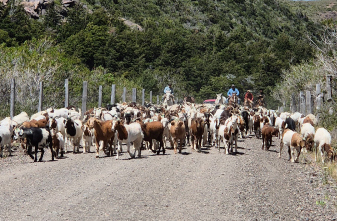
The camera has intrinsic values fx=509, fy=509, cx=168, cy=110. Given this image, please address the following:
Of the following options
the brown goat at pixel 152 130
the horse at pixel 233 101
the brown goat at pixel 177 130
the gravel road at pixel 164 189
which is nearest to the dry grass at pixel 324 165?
the gravel road at pixel 164 189

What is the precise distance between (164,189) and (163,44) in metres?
70.9

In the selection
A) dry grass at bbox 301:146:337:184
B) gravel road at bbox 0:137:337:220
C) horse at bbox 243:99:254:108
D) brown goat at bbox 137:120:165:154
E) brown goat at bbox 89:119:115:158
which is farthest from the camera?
horse at bbox 243:99:254:108

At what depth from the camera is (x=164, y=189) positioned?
10883 millimetres

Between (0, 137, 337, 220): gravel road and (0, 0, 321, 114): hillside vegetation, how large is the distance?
38.5m

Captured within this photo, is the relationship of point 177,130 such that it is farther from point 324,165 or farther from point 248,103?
point 248,103

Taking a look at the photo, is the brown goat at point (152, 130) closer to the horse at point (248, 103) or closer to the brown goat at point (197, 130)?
the brown goat at point (197, 130)

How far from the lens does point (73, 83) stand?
3259 centimetres

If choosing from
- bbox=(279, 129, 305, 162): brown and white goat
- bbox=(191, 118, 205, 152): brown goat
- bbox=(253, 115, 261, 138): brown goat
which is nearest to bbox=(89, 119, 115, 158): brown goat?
bbox=(191, 118, 205, 152): brown goat

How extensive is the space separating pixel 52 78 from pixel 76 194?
19316 millimetres

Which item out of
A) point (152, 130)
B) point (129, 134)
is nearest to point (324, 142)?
point (152, 130)

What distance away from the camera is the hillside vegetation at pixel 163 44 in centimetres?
6738

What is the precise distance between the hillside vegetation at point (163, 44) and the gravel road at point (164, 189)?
126 feet

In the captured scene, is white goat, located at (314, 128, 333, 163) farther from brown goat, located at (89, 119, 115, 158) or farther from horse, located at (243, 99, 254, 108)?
horse, located at (243, 99, 254, 108)

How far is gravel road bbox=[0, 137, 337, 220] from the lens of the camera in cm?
908
